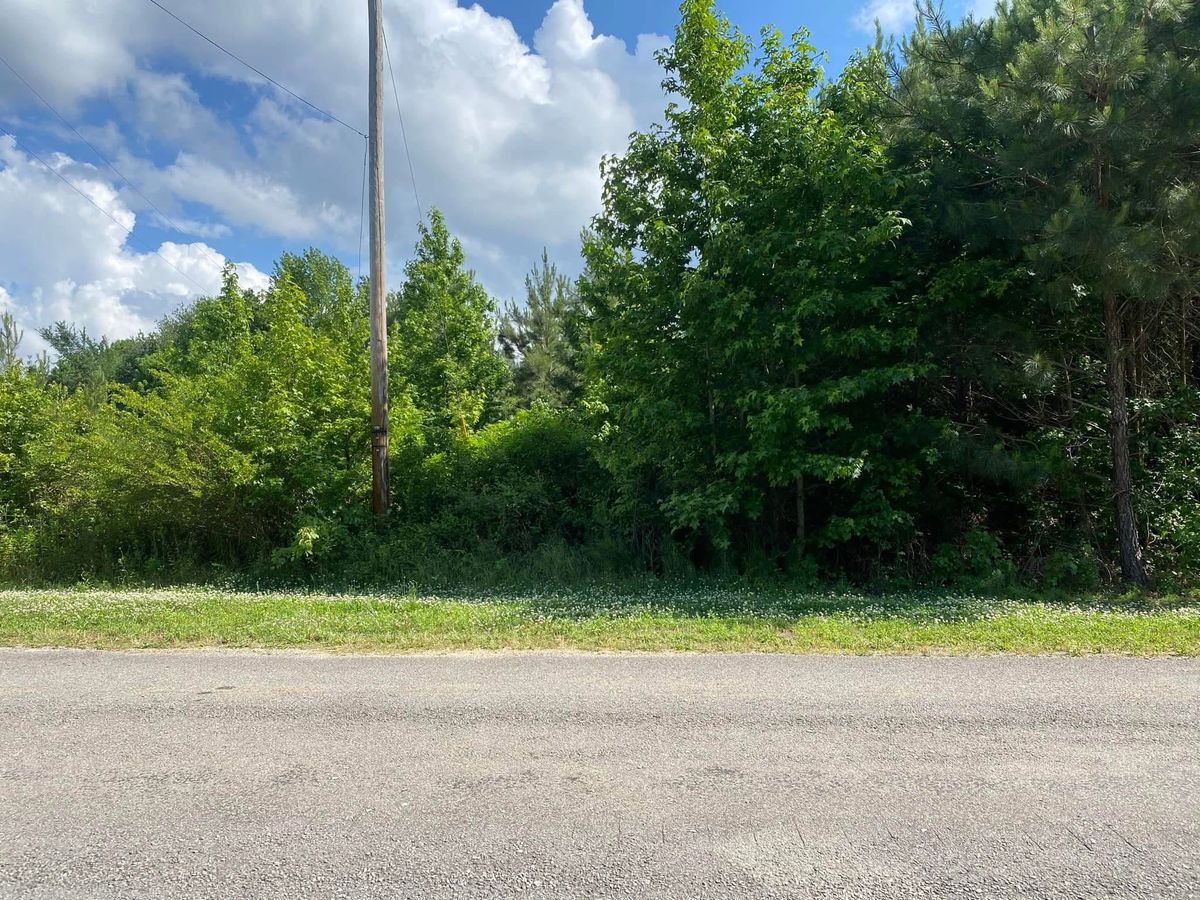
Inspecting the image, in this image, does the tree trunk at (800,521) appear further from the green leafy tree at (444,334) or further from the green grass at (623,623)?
the green leafy tree at (444,334)

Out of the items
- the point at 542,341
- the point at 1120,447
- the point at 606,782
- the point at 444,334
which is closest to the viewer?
the point at 606,782

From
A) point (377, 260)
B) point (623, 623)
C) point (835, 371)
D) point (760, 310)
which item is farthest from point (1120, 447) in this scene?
point (377, 260)

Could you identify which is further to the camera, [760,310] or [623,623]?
[760,310]

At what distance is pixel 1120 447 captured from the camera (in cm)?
973

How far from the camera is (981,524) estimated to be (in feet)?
35.9

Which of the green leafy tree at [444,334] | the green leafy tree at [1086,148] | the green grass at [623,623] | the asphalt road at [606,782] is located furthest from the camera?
the green leafy tree at [444,334]

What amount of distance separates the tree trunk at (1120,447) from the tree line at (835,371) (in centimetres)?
4

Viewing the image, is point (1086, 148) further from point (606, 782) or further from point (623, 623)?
point (606, 782)

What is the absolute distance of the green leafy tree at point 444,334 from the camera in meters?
21.2

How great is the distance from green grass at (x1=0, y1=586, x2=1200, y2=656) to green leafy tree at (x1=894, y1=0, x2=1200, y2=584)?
3414mm

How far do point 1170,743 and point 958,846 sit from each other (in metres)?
2.06

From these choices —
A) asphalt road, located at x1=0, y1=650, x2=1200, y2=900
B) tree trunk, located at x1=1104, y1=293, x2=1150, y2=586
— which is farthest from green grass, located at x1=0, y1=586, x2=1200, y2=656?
tree trunk, located at x1=1104, y1=293, x2=1150, y2=586

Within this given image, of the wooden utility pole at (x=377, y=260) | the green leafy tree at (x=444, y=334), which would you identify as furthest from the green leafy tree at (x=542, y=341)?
the wooden utility pole at (x=377, y=260)

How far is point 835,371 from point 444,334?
15.0 metres
